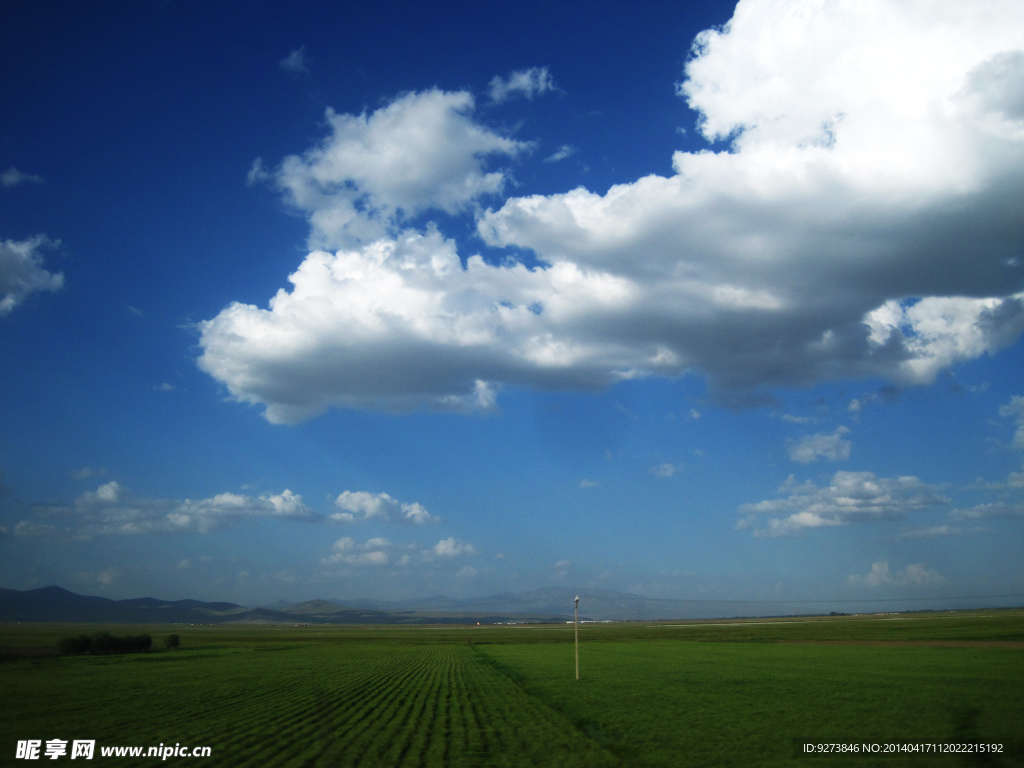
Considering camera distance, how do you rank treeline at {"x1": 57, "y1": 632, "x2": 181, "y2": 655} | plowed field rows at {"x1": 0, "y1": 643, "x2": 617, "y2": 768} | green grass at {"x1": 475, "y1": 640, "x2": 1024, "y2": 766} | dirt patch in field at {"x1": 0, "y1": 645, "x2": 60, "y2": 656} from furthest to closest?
treeline at {"x1": 57, "y1": 632, "x2": 181, "y2": 655} → dirt patch in field at {"x1": 0, "y1": 645, "x2": 60, "y2": 656} → green grass at {"x1": 475, "y1": 640, "x2": 1024, "y2": 766} → plowed field rows at {"x1": 0, "y1": 643, "x2": 617, "y2": 768}

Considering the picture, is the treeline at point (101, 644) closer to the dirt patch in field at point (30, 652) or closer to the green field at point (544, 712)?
the dirt patch in field at point (30, 652)

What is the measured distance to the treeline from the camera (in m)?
74.8

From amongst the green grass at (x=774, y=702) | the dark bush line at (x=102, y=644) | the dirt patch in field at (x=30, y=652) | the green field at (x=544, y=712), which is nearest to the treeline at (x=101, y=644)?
the dark bush line at (x=102, y=644)

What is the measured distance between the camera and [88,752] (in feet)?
59.8

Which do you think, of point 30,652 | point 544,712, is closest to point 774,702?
point 544,712

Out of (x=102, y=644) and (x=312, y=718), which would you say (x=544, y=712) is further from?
(x=102, y=644)

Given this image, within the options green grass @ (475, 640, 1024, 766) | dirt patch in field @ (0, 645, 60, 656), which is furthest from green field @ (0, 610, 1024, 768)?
dirt patch in field @ (0, 645, 60, 656)

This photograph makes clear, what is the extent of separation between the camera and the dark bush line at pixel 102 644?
74869 millimetres

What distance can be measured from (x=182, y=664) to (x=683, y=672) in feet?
156

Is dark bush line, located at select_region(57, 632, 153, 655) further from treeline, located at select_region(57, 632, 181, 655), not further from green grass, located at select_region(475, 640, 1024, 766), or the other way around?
green grass, located at select_region(475, 640, 1024, 766)

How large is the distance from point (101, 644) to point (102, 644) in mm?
110

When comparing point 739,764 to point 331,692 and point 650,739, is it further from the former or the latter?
point 331,692

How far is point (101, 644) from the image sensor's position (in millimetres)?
78375

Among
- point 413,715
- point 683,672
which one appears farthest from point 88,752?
point 683,672
